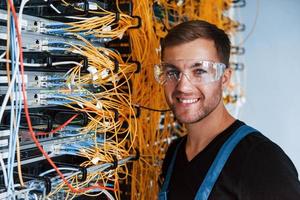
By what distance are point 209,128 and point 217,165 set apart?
0.20 metres

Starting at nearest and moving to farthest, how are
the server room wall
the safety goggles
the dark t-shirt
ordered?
the dark t-shirt < the safety goggles < the server room wall

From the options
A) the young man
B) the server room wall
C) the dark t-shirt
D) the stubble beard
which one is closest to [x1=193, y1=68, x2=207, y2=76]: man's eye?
the young man

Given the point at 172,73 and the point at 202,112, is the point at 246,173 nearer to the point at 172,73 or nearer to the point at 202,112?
the point at 202,112

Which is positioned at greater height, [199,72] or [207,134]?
[199,72]

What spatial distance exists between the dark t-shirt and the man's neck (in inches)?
1.7

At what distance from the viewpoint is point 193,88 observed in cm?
122

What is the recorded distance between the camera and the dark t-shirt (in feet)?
3.20

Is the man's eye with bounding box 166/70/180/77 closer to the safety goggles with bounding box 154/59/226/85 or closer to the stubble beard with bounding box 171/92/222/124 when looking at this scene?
the safety goggles with bounding box 154/59/226/85

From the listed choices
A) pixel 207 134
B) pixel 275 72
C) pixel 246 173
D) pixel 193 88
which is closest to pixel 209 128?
pixel 207 134

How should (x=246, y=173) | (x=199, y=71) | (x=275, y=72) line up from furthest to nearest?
(x=275, y=72)
(x=199, y=71)
(x=246, y=173)

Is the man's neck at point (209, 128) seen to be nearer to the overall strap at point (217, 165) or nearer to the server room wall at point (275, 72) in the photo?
the overall strap at point (217, 165)

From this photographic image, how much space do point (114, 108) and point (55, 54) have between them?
11.1 inches

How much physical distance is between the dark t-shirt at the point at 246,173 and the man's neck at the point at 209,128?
1.7 inches

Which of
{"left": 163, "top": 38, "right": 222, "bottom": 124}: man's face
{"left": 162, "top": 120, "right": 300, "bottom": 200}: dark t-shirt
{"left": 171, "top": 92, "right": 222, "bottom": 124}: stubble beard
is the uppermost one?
{"left": 163, "top": 38, "right": 222, "bottom": 124}: man's face
